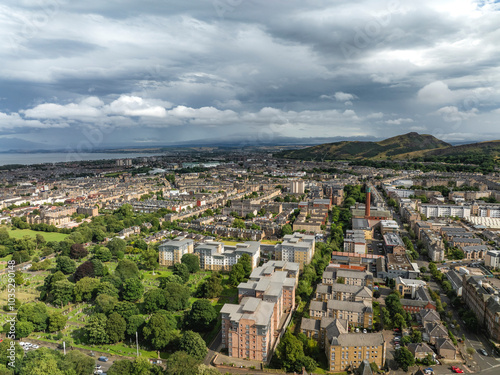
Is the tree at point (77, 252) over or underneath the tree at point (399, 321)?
over

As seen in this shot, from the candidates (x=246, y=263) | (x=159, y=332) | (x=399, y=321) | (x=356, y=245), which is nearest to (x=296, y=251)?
(x=246, y=263)

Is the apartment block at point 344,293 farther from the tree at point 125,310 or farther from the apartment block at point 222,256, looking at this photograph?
the tree at point 125,310

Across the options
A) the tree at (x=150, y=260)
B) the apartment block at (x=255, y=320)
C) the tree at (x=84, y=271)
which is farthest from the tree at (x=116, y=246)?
the apartment block at (x=255, y=320)

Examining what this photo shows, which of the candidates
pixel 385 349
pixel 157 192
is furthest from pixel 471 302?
pixel 157 192

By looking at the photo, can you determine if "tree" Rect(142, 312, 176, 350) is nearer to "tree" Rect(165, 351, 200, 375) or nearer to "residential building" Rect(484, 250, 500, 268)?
"tree" Rect(165, 351, 200, 375)

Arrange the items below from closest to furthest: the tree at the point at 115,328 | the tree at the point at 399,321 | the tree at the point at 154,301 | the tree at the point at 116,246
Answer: the tree at the point at 115,328, the tree at the point at 399,321, the tree at the point at 154,301, the tree at the point at 116,246

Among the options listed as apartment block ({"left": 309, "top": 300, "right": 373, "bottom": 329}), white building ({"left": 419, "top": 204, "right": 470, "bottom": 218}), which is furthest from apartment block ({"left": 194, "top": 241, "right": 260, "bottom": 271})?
white building ({"left": 419, "top": 204, "right": 470, "bottom": 218})
